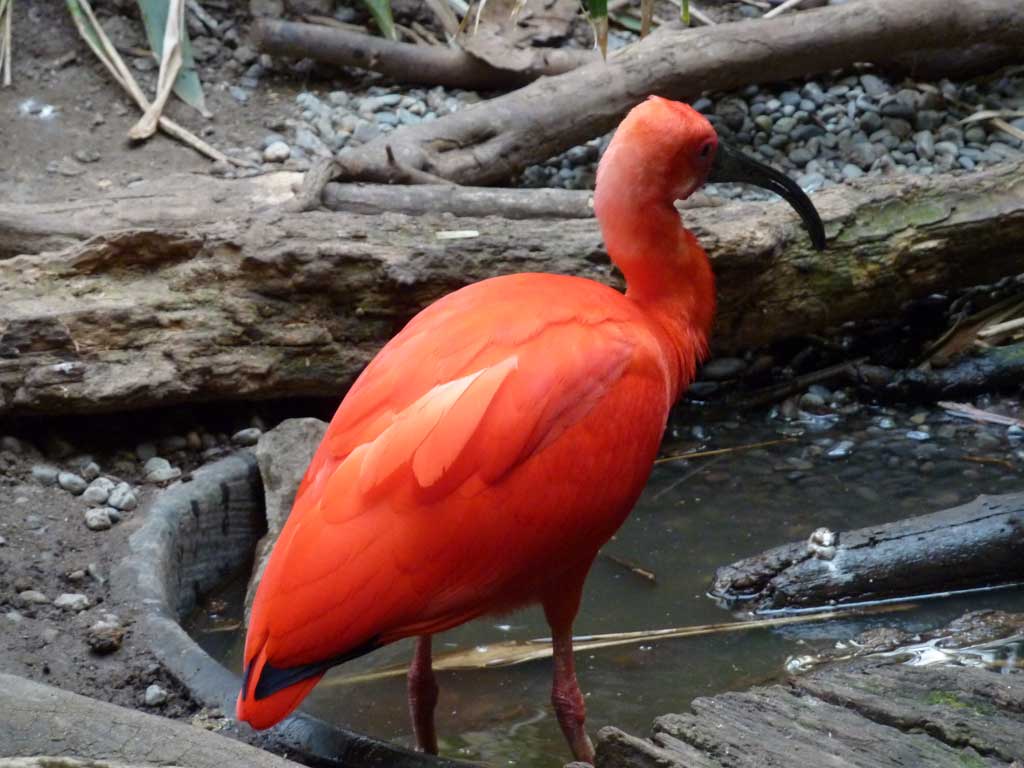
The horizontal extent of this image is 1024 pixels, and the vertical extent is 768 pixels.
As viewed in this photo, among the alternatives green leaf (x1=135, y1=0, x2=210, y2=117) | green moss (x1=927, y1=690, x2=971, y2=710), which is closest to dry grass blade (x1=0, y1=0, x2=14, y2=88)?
green leaf (x1=135, y1=0, x2=210, y2=117)

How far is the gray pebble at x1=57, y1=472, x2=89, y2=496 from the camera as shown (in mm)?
4535

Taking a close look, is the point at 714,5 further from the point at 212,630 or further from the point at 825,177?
the point at 212,630

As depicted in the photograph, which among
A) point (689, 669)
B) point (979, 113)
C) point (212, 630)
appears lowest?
point (212, 630)

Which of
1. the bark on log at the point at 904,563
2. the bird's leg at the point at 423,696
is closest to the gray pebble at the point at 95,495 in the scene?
the bird's leg at the point at 423,696

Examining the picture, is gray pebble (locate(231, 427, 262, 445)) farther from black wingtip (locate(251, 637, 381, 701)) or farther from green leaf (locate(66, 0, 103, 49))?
green leaf (locate(66, 0, 103, 49))

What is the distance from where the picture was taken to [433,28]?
8.49 meters

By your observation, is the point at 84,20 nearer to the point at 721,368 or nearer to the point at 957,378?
the point at 721,368

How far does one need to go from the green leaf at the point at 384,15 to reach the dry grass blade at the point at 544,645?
480cm

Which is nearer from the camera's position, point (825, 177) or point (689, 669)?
point (689, 669)

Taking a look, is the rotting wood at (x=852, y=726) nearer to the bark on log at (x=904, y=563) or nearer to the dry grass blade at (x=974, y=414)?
the bark on log at (x=904, y=563)

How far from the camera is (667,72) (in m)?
6.98

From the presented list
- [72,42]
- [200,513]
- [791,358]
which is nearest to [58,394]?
[200,513]

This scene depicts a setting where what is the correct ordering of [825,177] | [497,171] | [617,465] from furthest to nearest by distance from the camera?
[825,177] → [497,171] → [617,465]

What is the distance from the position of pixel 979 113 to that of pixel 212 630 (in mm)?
5413
